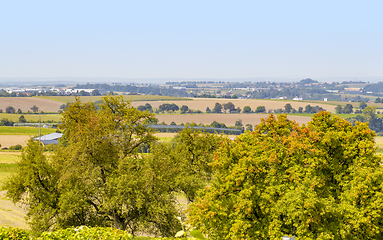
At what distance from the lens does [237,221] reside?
77.5 feet

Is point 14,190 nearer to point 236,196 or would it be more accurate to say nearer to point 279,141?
point 236,196

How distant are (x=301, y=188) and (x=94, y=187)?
17395mm

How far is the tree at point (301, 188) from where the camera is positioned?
21.9 m

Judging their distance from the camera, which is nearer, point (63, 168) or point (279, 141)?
point (279, 141)

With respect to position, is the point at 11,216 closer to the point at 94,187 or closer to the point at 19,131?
the point at 94,187

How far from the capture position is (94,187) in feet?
102

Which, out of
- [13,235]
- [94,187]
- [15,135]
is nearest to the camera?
[13,235]

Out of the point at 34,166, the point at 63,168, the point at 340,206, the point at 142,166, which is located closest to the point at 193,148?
the point at 142,166

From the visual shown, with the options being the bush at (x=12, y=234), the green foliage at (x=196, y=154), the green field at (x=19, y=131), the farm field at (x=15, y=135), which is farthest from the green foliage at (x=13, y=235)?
the green field at (x=19, y=131)

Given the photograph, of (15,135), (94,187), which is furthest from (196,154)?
(15,135)

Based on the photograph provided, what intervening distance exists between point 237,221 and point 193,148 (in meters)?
19.9

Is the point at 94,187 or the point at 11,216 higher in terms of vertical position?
the point at 94,187

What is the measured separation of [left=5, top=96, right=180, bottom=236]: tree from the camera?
30031mm

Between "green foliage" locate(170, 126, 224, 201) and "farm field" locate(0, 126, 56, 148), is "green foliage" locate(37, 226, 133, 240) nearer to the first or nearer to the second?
"green foliage" locate(170, 126, 224, 201)
